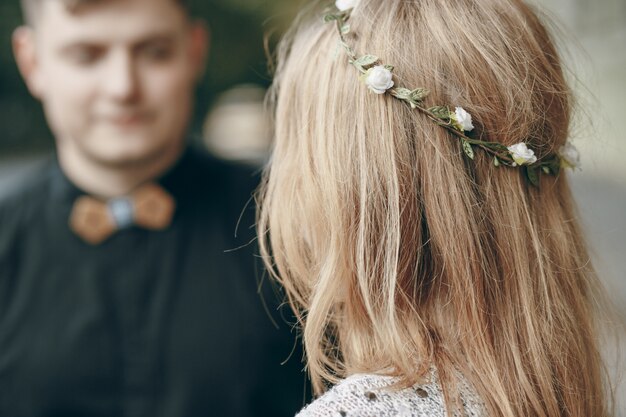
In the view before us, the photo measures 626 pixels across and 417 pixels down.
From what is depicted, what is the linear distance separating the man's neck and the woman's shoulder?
4.10ft

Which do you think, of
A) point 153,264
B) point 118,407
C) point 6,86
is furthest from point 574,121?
point 6,86

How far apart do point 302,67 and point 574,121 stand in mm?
565

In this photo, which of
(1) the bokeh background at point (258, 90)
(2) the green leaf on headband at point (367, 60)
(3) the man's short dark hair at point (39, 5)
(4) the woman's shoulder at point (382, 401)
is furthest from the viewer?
(1) the bokeh background at point (258, 90)

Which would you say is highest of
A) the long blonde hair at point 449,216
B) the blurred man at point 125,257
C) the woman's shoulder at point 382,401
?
the long blonde hair at point 449,216

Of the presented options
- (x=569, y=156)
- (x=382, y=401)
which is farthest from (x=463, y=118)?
(x=382, y=401)

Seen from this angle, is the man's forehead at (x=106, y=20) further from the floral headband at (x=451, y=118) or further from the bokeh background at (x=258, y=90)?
the bokeh background at (x=258, y=90)

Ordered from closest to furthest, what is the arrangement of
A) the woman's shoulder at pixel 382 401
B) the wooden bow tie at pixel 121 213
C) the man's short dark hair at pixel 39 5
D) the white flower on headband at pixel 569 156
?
1. the woman's shoulder at pixel 382 401
2. the white flower on headband at pixel 569 156
3. the man's short dark hair at pixel 39 5
4. the wooden bow tie at pixel 121 213

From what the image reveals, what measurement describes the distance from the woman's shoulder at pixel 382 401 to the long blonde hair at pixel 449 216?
26 mm

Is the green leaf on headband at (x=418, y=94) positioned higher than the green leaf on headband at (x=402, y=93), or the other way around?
the green leaf on headband at (x=418, y=94)

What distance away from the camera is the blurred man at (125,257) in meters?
2.03

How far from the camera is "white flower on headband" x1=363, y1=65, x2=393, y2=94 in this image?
1.17 meters

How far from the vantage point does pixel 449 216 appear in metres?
1.20

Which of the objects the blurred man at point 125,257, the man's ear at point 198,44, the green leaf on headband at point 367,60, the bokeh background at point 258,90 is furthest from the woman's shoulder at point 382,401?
the man's ear at point 198,44

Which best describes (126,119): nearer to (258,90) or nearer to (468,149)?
(468,149)
